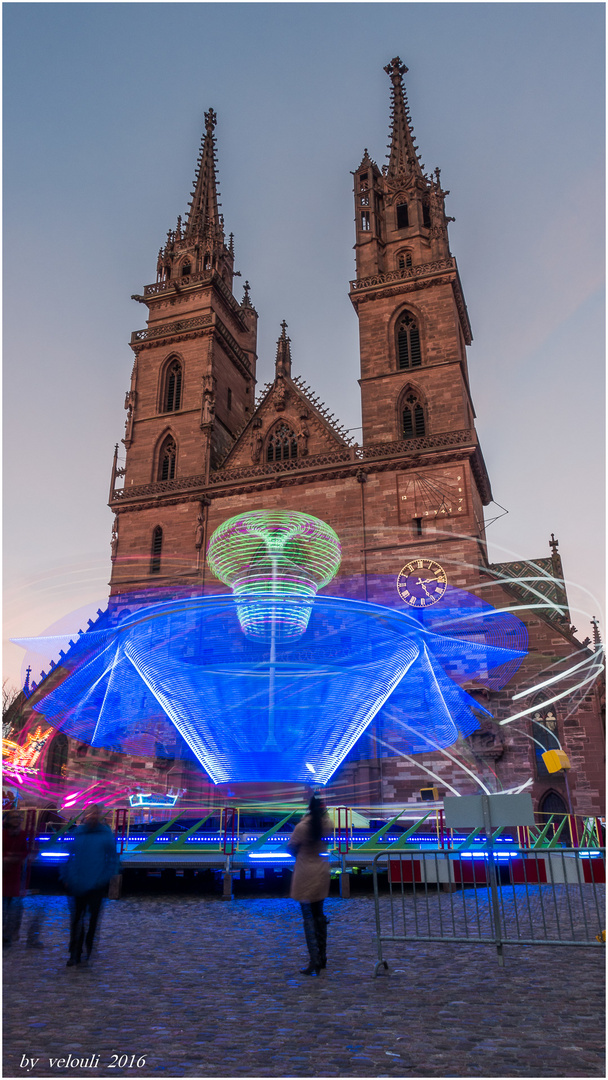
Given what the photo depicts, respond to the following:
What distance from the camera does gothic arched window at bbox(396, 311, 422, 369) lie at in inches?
1379

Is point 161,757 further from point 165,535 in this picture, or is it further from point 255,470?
point 255,470

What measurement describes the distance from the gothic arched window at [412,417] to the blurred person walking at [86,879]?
26.6 metres

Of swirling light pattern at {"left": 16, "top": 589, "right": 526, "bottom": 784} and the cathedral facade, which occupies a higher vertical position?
the cathedral facade

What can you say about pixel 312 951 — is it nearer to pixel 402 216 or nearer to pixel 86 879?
pixel 86 879

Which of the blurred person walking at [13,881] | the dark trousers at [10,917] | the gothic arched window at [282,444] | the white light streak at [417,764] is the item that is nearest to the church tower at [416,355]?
the gothic arched window at [282,444]

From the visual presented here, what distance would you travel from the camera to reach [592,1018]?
604 cm

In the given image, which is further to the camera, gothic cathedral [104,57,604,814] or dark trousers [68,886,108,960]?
gothic cathedral [104,57,604,814]

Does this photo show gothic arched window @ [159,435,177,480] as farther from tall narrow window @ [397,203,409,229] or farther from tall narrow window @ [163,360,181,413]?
tall narrow window @ [397,203,409,229]

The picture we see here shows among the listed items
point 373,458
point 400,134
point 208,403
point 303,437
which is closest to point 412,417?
point 373,458

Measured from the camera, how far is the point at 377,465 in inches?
1275

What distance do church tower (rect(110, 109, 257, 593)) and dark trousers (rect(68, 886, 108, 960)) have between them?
25.7 metres

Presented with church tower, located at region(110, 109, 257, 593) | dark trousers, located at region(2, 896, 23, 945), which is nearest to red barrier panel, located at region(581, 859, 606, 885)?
dark trousers, located at region(2, 896, 23, 945)

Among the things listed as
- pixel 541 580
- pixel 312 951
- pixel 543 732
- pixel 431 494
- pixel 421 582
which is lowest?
pixel 312 951

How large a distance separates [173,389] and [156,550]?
376 inches
